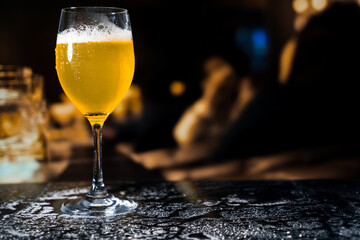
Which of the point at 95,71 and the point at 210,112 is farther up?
the point at 95,71

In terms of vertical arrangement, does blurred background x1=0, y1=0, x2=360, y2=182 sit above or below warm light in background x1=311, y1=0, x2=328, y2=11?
below

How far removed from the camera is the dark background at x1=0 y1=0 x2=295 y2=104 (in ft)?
6.49

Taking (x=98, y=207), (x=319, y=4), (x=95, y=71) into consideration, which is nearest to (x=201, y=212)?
(x=98, y=207)

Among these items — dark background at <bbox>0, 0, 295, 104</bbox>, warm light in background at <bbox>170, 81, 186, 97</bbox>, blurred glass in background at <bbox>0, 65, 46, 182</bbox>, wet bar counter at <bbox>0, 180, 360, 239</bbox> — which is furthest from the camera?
warm light in background at <bbox>170, 81, 186, 97</bbox>

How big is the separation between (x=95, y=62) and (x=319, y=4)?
1.68m

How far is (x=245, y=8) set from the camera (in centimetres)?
216

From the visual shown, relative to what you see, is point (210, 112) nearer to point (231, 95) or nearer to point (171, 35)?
point (231, 95)

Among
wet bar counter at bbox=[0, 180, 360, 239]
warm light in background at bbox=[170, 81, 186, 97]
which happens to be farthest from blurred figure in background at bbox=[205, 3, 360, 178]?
wet bar counter at bbox=[0, 180, 360, 239]

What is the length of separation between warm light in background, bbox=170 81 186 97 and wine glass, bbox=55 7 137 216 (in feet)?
4.45

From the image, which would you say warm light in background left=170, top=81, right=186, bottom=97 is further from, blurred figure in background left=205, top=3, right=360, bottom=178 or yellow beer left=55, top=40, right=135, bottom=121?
yellow beer left=55, top=40, right=135, bottom=121

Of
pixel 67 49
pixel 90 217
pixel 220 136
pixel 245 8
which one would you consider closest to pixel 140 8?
pixel 245 8

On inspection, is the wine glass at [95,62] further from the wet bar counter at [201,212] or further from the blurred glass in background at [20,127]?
the blurred glass in background at [20,127]

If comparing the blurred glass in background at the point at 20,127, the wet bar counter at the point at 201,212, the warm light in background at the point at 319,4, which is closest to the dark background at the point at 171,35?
the warm light in background at the point at 319,4

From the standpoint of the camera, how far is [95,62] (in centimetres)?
71
